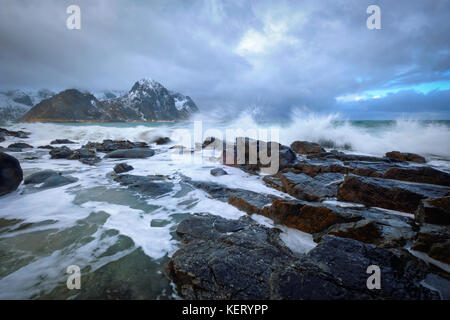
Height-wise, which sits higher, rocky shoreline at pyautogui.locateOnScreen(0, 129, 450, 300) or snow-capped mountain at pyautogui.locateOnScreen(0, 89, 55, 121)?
snow-capped mountain at pyautogui.locateOnScreen(0, 89, 55, 121)

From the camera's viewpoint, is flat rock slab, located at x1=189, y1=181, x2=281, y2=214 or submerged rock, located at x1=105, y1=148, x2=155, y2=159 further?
submerged rock, located at x1=105, y1=148, x2=155, y2=159

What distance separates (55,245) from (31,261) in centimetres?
36

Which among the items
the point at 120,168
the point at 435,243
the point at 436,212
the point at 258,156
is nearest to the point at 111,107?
the point at 120,168

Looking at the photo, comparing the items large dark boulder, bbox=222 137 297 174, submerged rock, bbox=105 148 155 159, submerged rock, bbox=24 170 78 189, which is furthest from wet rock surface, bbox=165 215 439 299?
submerged rock, bbox=105 148 155 159

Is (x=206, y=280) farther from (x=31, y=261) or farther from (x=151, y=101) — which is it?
(x=151, y=101)

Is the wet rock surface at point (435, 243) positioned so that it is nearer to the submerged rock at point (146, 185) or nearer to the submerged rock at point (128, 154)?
the submerged rock at point (146, 185)

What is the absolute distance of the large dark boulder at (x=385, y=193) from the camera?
3.61m

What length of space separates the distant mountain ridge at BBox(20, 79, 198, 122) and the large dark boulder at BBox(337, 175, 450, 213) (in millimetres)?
112385

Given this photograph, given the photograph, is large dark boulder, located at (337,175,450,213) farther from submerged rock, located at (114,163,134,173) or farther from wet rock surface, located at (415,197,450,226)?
submerged rock, located at (114,163,134,173)

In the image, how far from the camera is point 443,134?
11.6m

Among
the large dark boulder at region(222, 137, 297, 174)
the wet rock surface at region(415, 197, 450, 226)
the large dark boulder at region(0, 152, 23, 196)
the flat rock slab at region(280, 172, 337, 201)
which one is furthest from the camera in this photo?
the large dark boulder at region(222, 137, 297, 174)

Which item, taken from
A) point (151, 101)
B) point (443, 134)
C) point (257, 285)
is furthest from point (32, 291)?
point (151, 101)

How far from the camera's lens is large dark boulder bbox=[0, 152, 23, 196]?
462 cm
